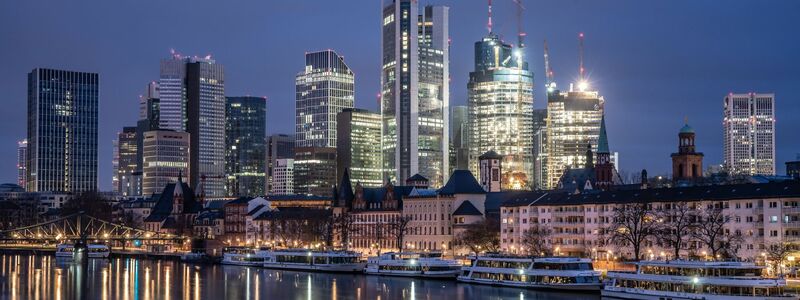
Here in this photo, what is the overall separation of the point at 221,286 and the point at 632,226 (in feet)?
195

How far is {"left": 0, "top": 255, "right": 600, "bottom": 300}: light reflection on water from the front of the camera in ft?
416

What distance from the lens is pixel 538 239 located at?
571 feet

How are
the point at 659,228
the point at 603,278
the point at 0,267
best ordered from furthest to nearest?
the point at 0,267
the point at 659,228
the point at 603,278

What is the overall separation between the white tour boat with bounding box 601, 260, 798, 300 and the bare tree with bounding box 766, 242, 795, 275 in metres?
18.3

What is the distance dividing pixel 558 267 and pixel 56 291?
57810 millimetres

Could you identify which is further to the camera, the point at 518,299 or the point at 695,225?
the point at 695,225

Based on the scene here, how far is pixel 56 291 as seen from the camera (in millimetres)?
133750

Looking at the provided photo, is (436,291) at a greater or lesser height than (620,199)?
lesser

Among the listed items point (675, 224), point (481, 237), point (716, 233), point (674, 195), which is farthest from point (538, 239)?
point (716, 233)

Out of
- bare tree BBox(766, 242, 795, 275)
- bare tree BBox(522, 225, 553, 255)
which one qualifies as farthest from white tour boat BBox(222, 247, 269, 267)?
bare tree BBox(766, 242, 795, 275)

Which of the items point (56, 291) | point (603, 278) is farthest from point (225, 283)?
point (603, 278)

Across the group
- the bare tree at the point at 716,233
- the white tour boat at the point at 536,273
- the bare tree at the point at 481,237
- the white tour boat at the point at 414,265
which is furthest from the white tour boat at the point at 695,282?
the bare tree at the point at 481,237

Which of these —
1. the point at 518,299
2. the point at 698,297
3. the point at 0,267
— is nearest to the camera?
the point at 698,297

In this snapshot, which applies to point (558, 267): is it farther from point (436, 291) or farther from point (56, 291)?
point (56, 291)
